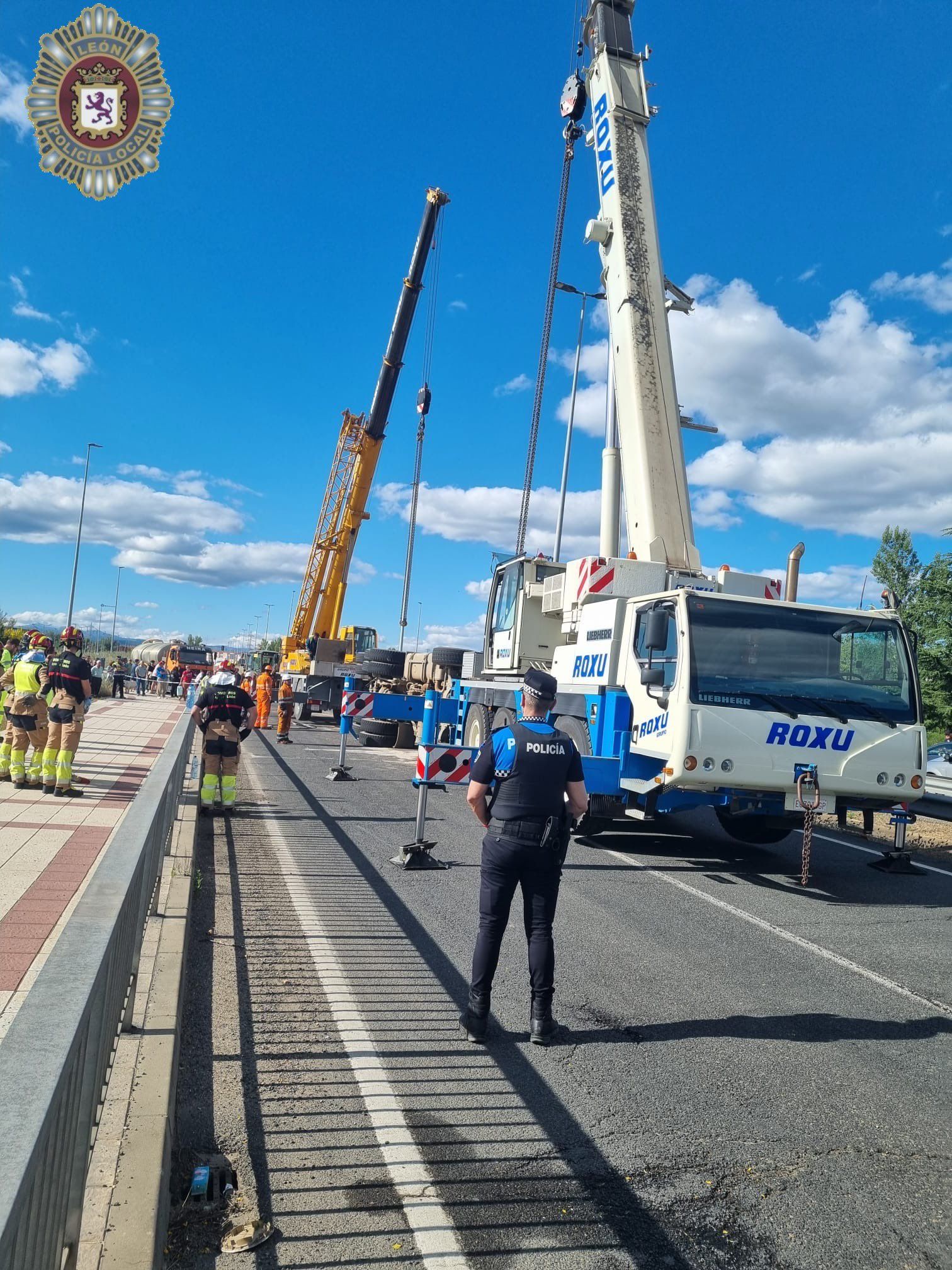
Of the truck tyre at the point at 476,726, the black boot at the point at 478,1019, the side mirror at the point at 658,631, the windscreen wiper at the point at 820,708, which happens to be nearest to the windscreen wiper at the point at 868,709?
the windscreen wiper at the point at 820,708

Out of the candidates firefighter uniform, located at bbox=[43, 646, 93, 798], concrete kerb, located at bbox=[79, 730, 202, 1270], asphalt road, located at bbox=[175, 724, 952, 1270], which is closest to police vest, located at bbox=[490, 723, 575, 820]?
asphalt road, located at bbox=[175, 724, 952, 1270]

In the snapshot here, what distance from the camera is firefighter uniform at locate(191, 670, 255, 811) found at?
10.1 metres

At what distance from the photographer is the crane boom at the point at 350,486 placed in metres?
26.5

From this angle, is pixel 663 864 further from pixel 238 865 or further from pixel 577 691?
pixel 238 865

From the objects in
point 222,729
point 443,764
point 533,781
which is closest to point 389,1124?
point 533,781

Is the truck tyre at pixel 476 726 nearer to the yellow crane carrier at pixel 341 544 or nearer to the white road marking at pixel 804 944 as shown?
the white road marking at pixel 804 944

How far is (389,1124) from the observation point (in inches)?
142

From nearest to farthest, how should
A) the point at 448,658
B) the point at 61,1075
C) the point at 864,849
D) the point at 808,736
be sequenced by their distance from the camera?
the point at 61,1075, the point at 808,736, the point at 864,849, the point at 448,658

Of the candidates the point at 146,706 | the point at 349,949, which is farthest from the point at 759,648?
the point at 146,706

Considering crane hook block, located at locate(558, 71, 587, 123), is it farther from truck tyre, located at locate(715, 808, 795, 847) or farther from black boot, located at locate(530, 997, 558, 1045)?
black boot, located at locate(530, 997, 558, 1045)

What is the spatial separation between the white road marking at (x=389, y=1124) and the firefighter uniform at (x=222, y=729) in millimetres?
4340

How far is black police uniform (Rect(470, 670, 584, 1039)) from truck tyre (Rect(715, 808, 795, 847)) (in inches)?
223

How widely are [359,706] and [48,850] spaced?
5596 millimetres

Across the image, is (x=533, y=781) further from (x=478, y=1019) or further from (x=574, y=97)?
(x=574, y=97)
